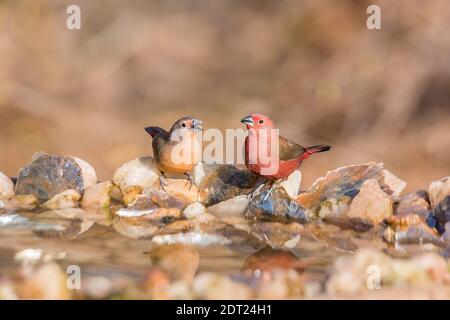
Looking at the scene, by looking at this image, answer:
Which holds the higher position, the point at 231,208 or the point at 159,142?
the point at 159,142

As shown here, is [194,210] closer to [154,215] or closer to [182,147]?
[154,215]

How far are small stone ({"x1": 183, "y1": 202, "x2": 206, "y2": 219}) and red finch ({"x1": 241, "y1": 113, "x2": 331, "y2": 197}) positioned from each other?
329mm

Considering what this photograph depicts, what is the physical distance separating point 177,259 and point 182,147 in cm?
113

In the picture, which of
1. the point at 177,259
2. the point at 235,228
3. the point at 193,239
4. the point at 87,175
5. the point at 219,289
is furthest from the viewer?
the point at 87,175

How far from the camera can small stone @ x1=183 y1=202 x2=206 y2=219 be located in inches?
161

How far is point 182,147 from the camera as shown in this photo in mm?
4375

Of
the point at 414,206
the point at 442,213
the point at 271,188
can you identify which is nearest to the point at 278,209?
the point at 271,188

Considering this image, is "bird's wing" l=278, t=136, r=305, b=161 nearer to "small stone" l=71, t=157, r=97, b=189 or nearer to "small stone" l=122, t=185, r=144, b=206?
"small stone" l=122, t=185, r=144, b=206

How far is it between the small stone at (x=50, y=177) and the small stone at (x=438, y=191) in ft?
6.11

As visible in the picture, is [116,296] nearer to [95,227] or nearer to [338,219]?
[95,227]

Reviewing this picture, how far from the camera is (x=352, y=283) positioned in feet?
9.66
